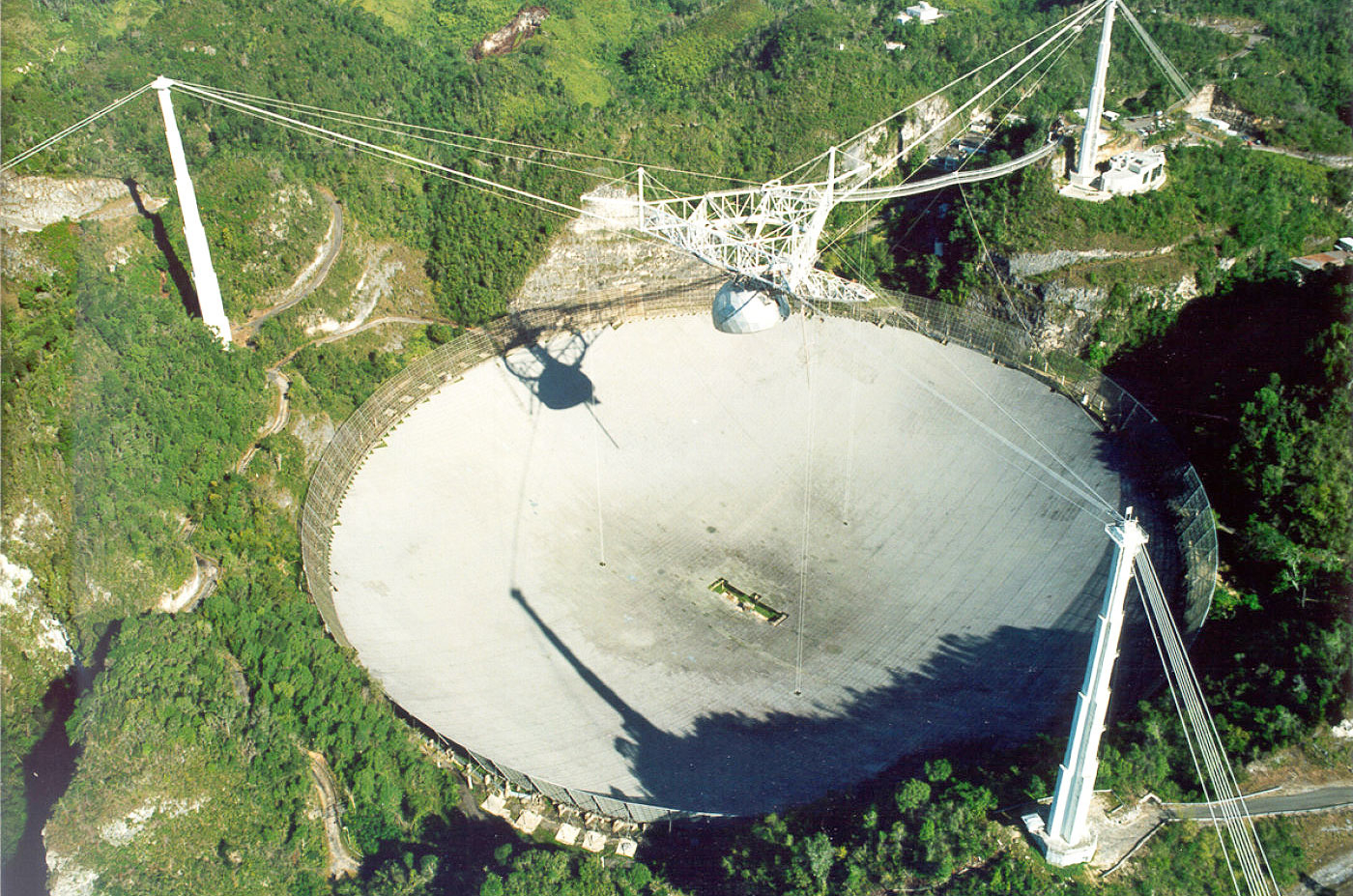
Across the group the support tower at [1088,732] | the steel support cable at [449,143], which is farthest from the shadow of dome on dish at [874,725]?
the steel support cable at [449,143]

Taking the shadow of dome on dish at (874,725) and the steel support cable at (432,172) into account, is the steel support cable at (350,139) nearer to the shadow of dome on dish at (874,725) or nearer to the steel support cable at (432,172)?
the steel support cable at (432,172)

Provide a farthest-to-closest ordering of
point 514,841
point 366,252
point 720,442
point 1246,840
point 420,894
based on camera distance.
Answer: point 366,252
point 720,442
point 514,841
point 420,894
point 1246,840

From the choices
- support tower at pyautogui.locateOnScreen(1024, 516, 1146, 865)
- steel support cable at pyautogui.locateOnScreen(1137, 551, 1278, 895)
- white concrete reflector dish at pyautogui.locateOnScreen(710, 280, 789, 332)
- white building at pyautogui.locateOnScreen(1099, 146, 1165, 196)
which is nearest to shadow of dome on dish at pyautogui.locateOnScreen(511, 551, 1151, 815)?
steel support cable at pyautogui.locateOnScreen(1137, 551, 1278, 895)

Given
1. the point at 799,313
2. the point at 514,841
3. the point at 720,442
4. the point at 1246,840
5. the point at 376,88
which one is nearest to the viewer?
the point at 1246,840

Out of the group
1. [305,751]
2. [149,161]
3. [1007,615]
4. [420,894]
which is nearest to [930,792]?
[1007,615]

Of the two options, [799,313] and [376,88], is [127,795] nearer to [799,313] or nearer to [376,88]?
[799,313]
